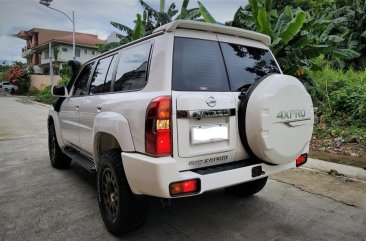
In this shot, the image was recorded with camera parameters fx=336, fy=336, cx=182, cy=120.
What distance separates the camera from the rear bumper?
8.48 feet

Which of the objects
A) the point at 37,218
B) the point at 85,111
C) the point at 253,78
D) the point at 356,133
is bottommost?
the point at 37,218

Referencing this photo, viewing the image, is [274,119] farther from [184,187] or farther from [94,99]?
[94,99]

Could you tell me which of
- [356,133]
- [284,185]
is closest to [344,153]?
[356,133]

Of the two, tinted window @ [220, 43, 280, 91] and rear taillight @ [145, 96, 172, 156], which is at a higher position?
tinted window @ [220, 43, 280, 91]

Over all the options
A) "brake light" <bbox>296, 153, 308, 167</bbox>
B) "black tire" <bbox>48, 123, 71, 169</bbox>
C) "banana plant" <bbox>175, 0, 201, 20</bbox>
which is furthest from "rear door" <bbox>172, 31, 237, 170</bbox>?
"banana plant" <bbox>175, 0, 201, 20</bbox>

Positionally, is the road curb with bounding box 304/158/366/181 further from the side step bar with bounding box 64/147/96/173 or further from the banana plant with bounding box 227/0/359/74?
the banana plant with bounding box 227/0/359/74

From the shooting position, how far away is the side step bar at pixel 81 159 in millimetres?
4035

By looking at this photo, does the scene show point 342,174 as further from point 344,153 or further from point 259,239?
point 259,239

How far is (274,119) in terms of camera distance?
9.56 feet

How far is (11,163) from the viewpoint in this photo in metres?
6.44

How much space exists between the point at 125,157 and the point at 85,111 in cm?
150

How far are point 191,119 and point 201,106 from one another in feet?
0.45

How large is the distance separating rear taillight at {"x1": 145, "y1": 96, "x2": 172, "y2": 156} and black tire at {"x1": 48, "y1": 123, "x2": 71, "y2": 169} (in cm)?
357

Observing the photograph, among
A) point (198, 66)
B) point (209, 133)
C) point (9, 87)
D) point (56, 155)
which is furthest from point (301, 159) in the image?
point (9, 87)
